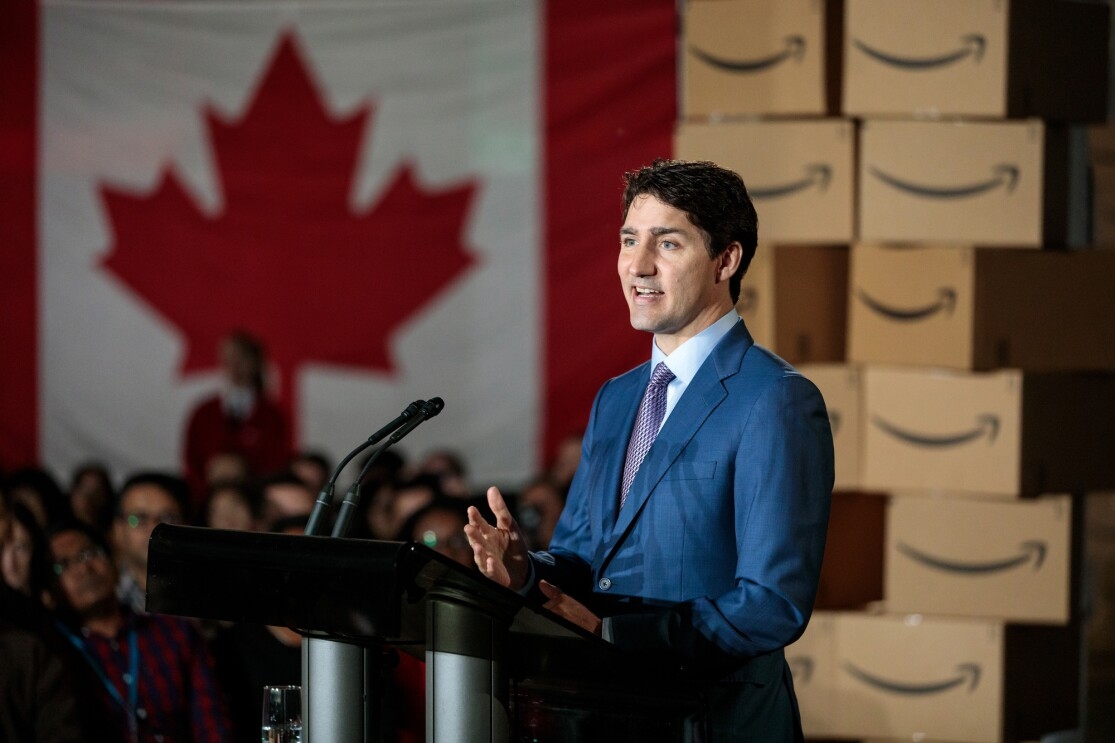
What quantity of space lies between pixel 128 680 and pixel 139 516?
954 millimetres

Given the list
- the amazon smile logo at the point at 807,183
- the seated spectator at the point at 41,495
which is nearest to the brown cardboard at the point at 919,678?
the amazon smile logo at the point at 807,183

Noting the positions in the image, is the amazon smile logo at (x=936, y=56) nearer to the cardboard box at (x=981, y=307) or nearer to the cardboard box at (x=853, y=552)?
the cardboard box at (x=981, y=307)

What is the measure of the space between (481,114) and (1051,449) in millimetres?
3331

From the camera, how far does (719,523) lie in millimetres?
1819

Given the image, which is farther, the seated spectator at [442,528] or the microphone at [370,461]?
the seated spectator at [442,528]

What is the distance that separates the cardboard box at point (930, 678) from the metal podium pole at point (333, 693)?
2.45 m

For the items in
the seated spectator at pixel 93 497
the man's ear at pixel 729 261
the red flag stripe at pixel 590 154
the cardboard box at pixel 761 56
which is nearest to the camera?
the man's ear at pixel 729 261

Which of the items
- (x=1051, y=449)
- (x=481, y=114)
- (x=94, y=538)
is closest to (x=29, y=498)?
(x=94, y=538)

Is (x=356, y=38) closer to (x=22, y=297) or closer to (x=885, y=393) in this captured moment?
(x=22, y=297)

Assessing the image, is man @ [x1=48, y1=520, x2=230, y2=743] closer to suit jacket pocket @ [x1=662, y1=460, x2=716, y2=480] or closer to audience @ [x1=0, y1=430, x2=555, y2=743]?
audience @ [x1=0, y1=430, x2=555, y2=743]

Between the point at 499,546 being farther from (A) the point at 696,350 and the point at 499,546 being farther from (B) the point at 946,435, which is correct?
(B) the point at 946,435

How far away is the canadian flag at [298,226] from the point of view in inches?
253

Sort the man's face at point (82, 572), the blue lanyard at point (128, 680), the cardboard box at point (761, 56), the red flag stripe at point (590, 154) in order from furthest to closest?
the red flag stripe at point (590, 154) < the cardboard box at point (761, 56) < the man's face at point (82, 572) < the blue lanyard at point (128, 680)

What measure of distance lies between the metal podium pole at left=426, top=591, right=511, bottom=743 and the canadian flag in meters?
4.72
